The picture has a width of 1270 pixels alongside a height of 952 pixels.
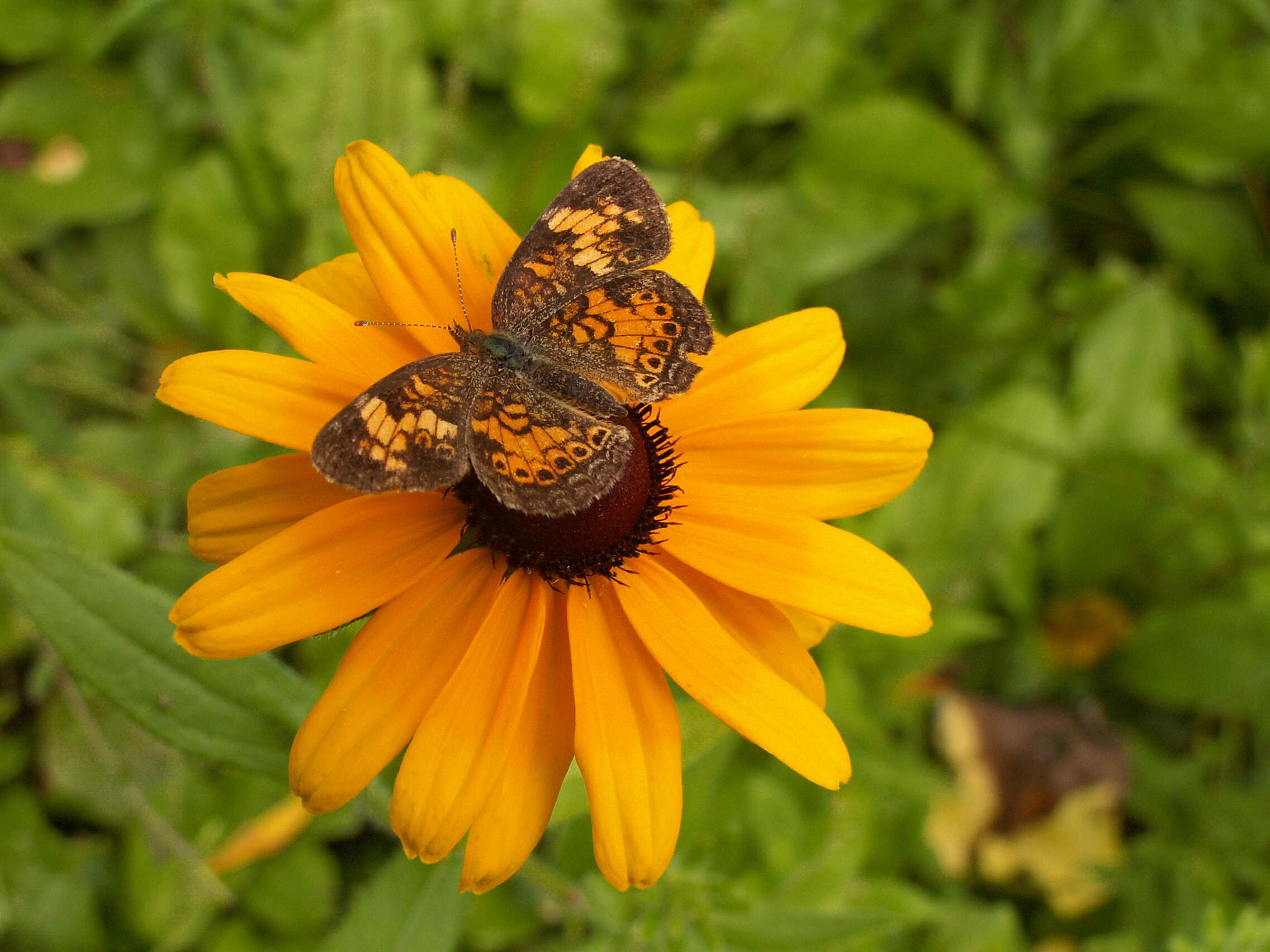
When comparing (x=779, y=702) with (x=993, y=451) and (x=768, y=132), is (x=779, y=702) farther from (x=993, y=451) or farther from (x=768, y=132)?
(x=768, y=132)

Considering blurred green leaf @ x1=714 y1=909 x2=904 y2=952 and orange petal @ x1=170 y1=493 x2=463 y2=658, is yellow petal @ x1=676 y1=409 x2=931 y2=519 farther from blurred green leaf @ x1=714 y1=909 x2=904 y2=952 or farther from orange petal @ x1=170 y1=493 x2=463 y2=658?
blurred green leaf @ x1=714 y1=909 x2=904 y2=952

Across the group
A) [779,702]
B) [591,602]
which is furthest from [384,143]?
[779,702]

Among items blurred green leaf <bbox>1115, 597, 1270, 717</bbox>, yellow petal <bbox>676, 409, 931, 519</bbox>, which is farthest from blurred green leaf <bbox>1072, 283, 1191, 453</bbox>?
yellow petal <bbox>676, 409, 931, 519</bbox>

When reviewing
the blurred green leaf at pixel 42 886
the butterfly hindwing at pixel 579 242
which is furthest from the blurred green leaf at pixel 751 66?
the blurred green leaf at pixel 42 886

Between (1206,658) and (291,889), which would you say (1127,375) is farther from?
(291,889)

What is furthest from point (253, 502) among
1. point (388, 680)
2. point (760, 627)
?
point (760, 627)
